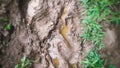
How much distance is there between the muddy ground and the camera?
2.93 m

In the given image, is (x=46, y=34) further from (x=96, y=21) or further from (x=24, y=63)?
(x=96, y=21)

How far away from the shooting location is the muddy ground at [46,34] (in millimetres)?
2928

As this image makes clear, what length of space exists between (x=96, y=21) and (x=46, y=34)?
65cm

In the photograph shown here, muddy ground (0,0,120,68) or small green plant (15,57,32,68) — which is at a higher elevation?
muddy ground (0,0,120,68)

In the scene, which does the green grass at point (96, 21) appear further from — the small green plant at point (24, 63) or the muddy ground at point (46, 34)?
the small green plant at point (24, 63)

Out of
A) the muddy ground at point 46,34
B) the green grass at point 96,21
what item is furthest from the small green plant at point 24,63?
the green grass at point 96,21

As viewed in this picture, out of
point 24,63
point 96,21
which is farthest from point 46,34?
point 96,21

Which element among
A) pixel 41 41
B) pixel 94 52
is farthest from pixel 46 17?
pixel 94 52

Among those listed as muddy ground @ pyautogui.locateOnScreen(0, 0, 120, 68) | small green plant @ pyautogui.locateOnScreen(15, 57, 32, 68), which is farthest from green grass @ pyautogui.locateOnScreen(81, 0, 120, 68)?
small green plant @ pyautogui.locateOnScreen(15, 57, 32, 68)

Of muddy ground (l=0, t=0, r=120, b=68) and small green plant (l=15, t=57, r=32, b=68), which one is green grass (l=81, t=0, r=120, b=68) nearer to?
muddy ground (l=0, t=0, r=120, b=68)

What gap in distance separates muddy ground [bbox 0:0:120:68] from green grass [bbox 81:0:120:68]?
6cm

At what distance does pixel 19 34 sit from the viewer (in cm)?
305

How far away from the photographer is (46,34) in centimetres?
305

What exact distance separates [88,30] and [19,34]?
2.85ft
